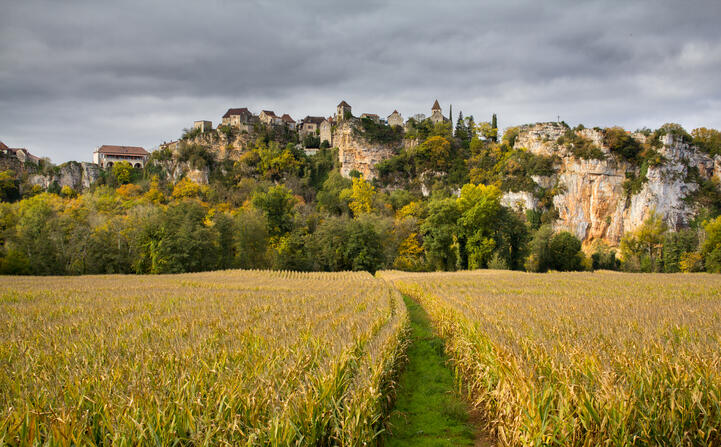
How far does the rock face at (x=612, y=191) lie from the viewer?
8206cm

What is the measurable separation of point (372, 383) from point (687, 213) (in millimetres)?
102604

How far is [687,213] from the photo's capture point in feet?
268

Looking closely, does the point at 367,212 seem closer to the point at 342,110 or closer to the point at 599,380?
the point at 342,110

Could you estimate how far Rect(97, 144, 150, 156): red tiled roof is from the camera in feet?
380

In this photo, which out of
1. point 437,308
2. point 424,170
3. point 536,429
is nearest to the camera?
point 536,429

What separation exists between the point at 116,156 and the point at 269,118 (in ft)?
155

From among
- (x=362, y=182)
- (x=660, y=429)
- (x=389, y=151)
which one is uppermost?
(x=389, y=151)

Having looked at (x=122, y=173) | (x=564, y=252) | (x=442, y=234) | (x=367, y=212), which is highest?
(x=122, y=173)

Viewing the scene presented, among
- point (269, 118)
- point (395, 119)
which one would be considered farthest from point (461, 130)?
point (269, 118)

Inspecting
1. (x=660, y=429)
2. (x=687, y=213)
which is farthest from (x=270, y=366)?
(x=687, y=213)

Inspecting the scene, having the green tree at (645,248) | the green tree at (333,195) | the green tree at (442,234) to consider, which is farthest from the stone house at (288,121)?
the green tree at (645,248)

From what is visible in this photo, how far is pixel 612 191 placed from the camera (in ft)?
286

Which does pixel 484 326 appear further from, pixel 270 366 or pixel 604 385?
pixel 270 366

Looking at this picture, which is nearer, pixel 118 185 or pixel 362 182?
pixel 362 182
